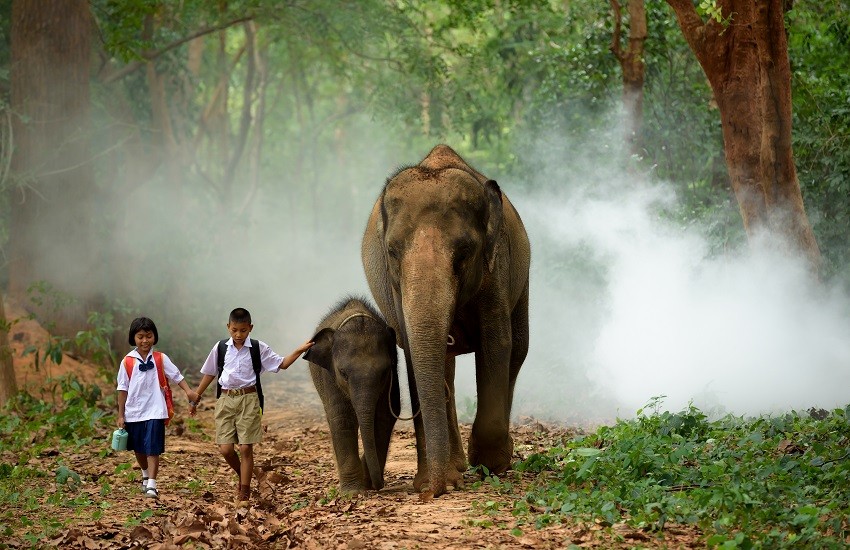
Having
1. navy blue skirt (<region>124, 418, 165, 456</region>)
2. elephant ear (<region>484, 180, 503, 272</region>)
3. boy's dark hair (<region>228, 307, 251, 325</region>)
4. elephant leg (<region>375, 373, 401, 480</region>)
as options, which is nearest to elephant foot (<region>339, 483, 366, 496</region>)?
elephant leg (<region>375, 373, 401, 480</region>)

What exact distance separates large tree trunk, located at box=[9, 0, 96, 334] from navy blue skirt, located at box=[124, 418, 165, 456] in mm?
9421

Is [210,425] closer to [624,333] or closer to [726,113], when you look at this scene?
[624,333]

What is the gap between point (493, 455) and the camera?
29.5ft

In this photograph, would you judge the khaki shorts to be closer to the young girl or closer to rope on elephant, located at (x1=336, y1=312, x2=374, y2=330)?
the young girl

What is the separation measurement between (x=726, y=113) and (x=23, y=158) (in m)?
11.0

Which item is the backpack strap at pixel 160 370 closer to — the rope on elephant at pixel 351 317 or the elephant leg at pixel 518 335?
the rope on elephant at pixel 351 317

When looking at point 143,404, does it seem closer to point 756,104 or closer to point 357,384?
point 357,384

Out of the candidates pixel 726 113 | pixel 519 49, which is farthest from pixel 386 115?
pixel 726 113

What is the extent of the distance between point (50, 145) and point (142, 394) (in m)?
10.0

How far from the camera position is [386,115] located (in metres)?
29.7

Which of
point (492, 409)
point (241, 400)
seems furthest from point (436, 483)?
point (241, 400)

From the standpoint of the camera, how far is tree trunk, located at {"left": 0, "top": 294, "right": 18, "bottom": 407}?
1376 centimetres

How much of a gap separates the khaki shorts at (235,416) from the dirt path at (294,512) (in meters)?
0.46

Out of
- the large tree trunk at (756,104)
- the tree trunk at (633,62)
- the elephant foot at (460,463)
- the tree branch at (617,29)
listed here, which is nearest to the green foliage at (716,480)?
the elephant foot at (460,463)
